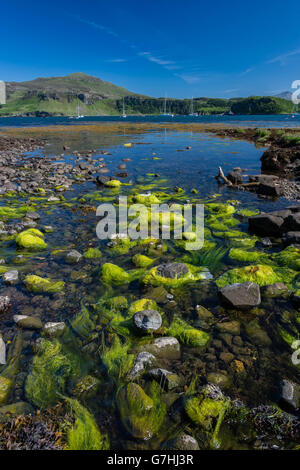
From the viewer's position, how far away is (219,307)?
15.3 feet

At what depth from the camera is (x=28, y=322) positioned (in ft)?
13.5

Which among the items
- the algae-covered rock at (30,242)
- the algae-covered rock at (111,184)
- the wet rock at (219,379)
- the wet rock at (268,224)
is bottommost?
the wet rock at (219,379)

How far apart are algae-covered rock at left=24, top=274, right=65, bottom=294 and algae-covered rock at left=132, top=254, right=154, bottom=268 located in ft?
6.03

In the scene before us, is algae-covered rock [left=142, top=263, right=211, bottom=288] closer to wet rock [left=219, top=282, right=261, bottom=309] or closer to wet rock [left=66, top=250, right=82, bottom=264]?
wet rock [left=219, top=282, right=261, bottom=309]

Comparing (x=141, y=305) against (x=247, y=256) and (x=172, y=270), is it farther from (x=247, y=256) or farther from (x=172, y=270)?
(x=247, y=256)

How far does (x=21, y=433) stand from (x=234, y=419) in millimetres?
2334

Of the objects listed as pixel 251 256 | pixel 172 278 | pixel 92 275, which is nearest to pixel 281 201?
pixel 251 256

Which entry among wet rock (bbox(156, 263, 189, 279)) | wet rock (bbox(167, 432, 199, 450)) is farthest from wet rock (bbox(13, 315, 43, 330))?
wet rock (bbox(167, 432, 199, 450))

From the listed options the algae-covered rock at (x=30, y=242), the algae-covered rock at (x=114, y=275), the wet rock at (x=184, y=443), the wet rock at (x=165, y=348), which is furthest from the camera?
the algae-covered rock at (x=30, y=242)

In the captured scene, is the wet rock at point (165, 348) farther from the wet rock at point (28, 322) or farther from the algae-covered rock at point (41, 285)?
the algae-covered rock at point (41, 285)

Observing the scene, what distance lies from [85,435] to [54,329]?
1840 millimetres

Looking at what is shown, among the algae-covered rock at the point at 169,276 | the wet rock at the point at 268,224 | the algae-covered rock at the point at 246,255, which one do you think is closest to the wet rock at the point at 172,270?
the algae-covered rock at the point at 169,276

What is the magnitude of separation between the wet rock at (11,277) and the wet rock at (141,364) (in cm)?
342

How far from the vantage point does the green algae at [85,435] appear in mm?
2493
